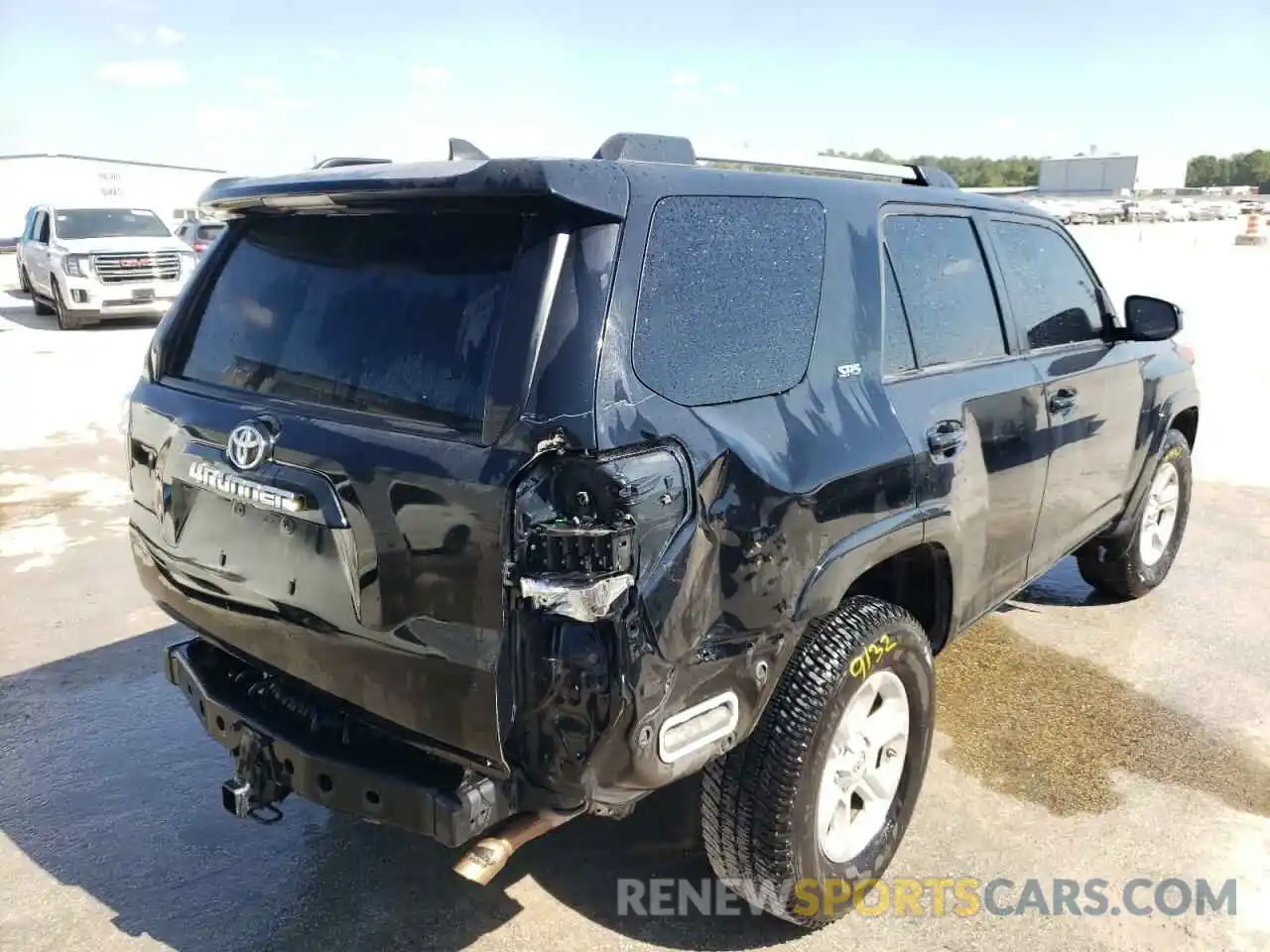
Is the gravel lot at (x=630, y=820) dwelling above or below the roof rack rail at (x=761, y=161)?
below

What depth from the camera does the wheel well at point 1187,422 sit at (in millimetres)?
5234

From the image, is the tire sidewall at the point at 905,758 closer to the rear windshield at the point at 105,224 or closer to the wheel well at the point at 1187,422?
the wheel well at the point at 1187,422

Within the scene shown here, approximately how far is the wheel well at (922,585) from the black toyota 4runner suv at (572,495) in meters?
0.01

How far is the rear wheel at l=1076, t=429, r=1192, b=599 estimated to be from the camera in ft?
16.5

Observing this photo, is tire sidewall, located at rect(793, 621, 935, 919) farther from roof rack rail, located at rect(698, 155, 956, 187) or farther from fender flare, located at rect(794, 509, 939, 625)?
roof rack rail, located at rect(698, 155, 956, 187)

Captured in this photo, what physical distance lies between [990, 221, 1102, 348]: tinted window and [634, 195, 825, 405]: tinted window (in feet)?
4.34

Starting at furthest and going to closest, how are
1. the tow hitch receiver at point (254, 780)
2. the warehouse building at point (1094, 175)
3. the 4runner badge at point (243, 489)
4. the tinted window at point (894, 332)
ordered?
the warehouse building at point (1094, 175) → the tinted window at point (894, 332) → the tow hitch receiver at point (254, 780) → the 4runner badge at point (243, 489)

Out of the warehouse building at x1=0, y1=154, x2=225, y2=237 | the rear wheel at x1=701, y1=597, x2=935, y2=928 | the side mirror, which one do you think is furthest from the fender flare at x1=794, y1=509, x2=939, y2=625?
the warehouse building at x1=0, y1=154, x2=225, y2=237

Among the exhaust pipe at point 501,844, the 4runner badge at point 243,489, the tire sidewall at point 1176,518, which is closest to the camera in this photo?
the exhaust pipe at point 501,844

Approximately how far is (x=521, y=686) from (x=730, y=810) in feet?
2.51

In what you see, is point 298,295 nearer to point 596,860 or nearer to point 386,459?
point 386,459

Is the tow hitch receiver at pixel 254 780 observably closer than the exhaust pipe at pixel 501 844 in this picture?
No

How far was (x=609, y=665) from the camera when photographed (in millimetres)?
2029

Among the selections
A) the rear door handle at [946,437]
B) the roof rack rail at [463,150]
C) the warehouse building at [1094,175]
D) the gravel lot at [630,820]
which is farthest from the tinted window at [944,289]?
the warehouse building at [1094,175]
